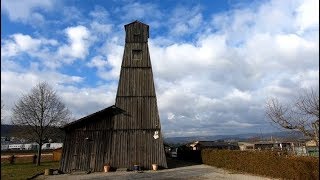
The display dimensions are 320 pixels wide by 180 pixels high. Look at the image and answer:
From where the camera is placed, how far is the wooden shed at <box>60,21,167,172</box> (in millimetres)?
28875

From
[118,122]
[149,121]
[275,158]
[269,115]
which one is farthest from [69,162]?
[269,115]

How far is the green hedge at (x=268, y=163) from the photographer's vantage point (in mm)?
18422

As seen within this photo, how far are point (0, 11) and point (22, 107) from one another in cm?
3671

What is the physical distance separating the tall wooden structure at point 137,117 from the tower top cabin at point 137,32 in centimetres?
66

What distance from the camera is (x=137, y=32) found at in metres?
32.6

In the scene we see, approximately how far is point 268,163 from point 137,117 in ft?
40.2

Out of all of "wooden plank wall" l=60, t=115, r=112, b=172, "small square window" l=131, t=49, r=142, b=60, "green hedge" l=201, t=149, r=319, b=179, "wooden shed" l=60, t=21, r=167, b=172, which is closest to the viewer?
"green hedge" l=201, t=149, r=319, b=179

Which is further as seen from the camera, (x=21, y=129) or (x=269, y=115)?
(x=21, y=129)

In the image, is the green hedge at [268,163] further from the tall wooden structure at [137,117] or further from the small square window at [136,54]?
the small square window at [136,54]

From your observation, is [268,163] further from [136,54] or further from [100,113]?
[136,54]

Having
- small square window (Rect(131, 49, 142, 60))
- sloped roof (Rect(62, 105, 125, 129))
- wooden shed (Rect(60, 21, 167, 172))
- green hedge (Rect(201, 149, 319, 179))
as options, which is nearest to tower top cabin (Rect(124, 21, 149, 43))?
small square window (Rect(131, 49, 142, 60))

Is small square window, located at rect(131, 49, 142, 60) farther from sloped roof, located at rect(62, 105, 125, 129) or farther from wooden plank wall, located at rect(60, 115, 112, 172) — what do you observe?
wooden plank wall, located at rect(60, 115, 112, 172)

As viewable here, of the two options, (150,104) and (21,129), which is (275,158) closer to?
(150,104)

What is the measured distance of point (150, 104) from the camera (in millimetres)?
30281
